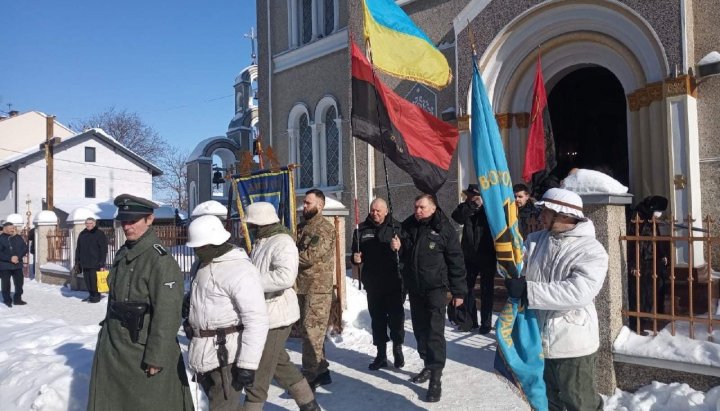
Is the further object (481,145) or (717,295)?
(717,295)

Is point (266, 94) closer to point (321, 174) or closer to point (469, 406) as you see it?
point (321, 174)

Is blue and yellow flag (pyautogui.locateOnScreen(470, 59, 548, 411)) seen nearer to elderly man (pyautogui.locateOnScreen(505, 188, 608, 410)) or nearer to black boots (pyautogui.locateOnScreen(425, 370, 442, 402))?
elderly man (pyautogui.locateOnScreen(505, 188, 608, 410))

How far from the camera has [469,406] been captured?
4.29 m

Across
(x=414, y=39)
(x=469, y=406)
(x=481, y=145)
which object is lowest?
(x=469, y=406)

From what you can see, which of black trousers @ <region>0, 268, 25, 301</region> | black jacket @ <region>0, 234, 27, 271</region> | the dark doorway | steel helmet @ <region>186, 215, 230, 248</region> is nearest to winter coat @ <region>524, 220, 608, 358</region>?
steel helmet @ <region>186, 215, 230, 248</region>

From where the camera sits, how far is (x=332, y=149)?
13109 mm

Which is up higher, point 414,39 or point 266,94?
point 266,94

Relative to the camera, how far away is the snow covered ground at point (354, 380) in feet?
13.4

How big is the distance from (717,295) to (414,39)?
4544mm

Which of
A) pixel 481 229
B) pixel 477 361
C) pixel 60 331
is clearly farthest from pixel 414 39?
pixel 60 331

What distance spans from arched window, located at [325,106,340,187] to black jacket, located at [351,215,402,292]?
7587mm

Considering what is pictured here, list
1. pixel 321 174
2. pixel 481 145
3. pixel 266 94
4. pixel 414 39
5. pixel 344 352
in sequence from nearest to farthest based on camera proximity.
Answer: pixel 481 145 → pixel 414 39 → pixel 344 352 → pixel 321 174 → pixel 266 94

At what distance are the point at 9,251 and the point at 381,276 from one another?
339 inches

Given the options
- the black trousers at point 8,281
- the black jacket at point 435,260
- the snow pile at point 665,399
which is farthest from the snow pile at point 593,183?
the black trousers at point 8,281
